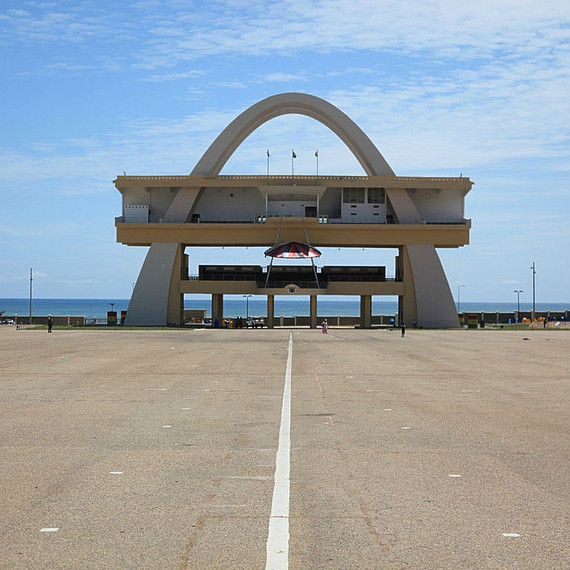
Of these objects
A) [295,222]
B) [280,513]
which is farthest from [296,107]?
[280,513]

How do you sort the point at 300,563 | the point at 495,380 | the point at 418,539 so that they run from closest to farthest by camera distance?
the point at 300,563 → the point at 418,539 → the point at 495,380

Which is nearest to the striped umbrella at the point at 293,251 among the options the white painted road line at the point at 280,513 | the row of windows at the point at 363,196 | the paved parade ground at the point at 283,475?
the row of windows at the point at 363,196

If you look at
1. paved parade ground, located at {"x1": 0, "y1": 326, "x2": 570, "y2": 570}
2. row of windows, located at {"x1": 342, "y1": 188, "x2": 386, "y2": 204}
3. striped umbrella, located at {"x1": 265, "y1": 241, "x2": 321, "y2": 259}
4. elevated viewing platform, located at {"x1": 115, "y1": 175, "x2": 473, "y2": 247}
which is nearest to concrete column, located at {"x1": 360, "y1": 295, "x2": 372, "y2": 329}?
elevated viewing platform, located at {"x1": 115, "y1": 175, "x2": 473, "y2": 247}

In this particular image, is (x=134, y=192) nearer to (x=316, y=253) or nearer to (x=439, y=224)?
(x=316, y=253)

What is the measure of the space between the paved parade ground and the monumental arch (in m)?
61.8

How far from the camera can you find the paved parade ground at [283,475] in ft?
21.4

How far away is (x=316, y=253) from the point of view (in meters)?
81.2

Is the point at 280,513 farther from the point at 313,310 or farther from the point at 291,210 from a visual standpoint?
the point at 291,210

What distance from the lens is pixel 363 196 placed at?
84.9 m

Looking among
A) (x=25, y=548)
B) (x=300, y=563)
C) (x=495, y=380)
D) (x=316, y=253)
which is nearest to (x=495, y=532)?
(x=300, y=563)

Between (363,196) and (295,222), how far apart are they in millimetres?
7640

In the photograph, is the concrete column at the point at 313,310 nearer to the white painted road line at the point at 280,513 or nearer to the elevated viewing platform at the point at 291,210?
the elevated viewing platform at the point at 291,210

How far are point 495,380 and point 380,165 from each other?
63.3 meters

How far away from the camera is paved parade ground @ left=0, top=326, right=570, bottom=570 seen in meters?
6.53
